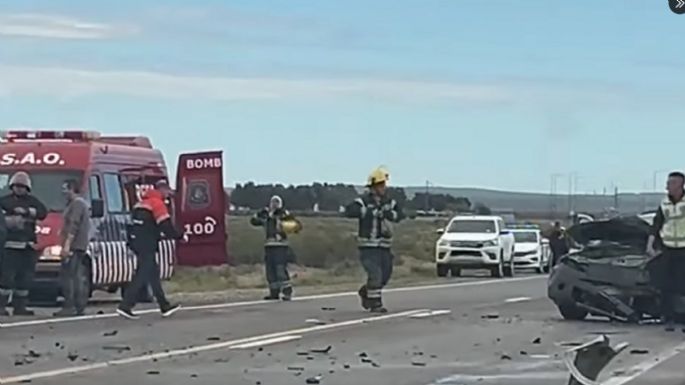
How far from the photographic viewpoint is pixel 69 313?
23641 mm

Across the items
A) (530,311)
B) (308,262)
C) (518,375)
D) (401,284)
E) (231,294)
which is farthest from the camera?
(308,262)

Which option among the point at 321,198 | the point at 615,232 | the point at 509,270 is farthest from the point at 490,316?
the point at 321,198

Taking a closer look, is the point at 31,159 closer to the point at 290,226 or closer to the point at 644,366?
the point at 290,226

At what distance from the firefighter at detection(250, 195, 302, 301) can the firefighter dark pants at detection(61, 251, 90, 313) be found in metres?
5.02

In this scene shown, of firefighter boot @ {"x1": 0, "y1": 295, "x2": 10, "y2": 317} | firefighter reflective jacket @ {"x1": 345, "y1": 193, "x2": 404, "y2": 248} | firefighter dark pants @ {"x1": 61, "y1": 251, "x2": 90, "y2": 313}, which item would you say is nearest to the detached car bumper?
firefighter reflective jacket @ {"x1": 345, "y1": 193, "x2": 404, "y2": 248}

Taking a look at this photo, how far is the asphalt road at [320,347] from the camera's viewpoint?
15.7 m

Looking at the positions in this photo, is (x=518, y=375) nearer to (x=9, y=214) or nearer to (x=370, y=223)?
(x=370, y=223)

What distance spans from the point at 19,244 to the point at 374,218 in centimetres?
471

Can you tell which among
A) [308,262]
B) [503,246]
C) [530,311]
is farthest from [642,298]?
[308,262]

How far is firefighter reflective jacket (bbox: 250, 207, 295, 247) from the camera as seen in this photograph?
29172mm

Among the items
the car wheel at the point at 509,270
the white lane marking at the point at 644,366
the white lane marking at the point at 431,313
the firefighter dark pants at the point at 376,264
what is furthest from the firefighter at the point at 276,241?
the car wheel at the point at 509,270

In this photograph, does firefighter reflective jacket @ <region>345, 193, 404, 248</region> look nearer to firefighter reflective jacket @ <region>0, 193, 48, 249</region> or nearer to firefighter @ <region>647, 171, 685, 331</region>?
firefighter @ <region>647, 171, 685, 331</region>

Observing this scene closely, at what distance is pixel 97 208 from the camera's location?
26.3 meters

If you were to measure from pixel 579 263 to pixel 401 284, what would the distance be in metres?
15.4
